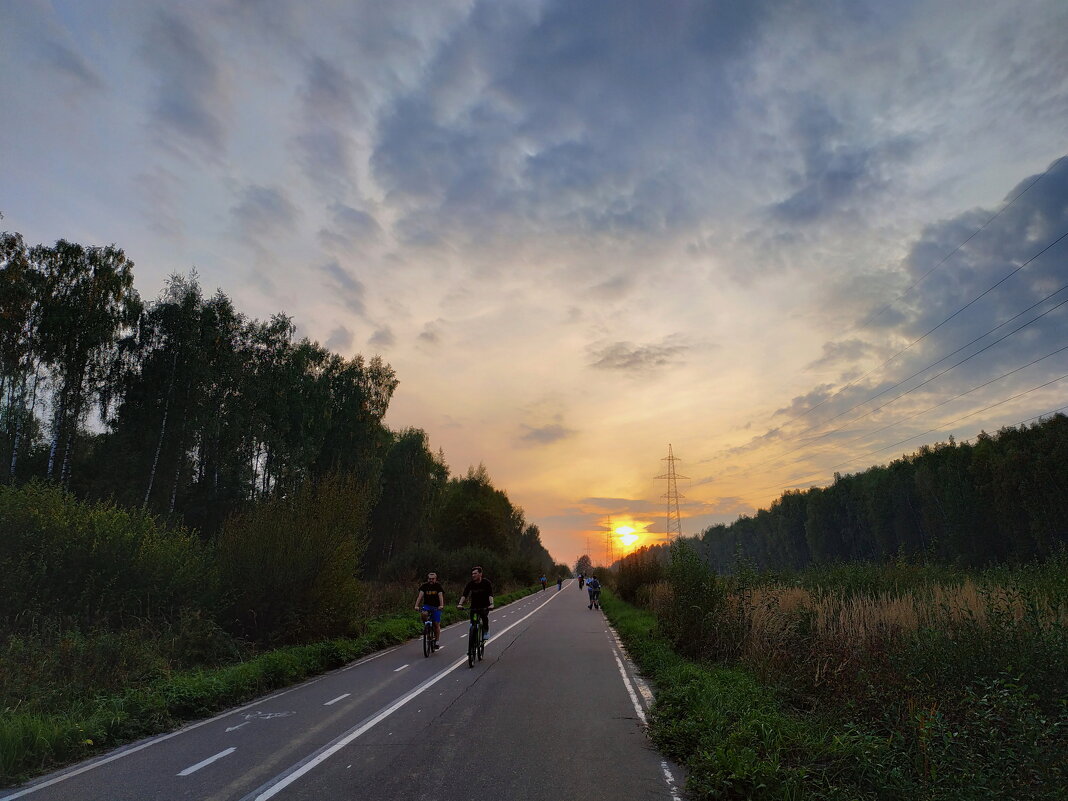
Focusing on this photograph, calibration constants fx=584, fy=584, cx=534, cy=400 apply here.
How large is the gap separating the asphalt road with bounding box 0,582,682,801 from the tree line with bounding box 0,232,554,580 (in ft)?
33.0

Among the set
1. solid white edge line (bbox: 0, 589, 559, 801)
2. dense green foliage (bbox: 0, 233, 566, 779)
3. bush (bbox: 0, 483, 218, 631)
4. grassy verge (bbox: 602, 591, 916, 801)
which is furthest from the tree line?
grassy verge (bbox: 602, 591, 916, 801)

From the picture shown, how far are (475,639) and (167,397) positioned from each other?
2677 centimetres

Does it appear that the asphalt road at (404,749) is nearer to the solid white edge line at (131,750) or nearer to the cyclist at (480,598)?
the solid white edge line at (131,750)

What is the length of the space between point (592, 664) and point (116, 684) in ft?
30.3

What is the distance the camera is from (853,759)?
5.63 metres

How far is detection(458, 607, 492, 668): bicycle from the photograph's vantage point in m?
13.1

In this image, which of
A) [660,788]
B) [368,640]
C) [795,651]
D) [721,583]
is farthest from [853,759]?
[368,640]

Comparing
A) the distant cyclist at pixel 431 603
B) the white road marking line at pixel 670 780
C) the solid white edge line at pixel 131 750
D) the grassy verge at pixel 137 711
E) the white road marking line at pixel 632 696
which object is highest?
the distant cyclist at pixel 431 603

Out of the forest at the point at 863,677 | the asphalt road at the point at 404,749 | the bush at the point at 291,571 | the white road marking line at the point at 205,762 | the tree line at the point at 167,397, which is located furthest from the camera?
the tree line at the point at 167,397

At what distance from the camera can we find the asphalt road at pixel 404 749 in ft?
17.4

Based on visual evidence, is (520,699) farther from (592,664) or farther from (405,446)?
(405,446)

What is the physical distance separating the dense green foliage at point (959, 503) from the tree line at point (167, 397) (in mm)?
26237

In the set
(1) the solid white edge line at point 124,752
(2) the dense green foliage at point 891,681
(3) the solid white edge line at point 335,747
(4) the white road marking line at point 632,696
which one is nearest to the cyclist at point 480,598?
(3) the solid white edge line at point 335,747

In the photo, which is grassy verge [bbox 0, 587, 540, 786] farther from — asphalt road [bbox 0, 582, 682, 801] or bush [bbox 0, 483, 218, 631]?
bush [bbox 0, 483, 218, 631]
